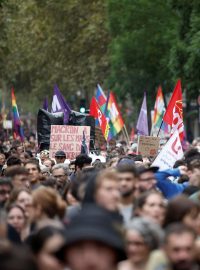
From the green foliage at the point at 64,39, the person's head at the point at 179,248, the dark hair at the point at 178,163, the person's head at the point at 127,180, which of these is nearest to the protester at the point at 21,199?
the person's head at the point at 127,180

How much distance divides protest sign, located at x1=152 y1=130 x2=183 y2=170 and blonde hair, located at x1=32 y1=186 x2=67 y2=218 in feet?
25.9

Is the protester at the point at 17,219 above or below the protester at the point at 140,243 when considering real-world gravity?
below

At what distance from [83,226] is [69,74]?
52.5 metres

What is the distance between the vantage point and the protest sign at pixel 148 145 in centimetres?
2519

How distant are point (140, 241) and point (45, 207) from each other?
2.30 meters

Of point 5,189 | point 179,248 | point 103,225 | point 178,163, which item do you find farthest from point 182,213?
point 178,163

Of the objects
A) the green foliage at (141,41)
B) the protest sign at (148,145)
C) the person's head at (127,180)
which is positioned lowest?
the protest sign at (148,145)

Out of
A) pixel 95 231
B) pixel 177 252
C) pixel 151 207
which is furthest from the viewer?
pixel 151 207

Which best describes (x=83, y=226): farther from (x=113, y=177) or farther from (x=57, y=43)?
(x=57, y=43)

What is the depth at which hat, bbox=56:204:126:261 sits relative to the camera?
619 centimetres

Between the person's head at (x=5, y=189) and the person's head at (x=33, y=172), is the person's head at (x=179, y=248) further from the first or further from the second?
the person's head at (x=33, y=172)

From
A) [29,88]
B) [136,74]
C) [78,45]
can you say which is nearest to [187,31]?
[136,74]

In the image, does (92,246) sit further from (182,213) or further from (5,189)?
(5,189)

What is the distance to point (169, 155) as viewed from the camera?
63.1 ft
